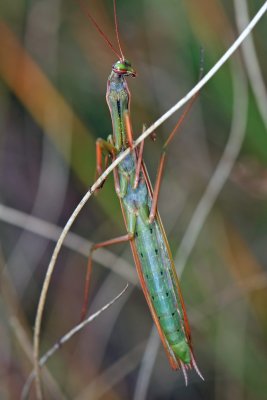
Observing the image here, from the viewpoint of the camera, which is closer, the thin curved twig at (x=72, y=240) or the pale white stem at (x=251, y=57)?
the pale white stem at (x=251, y=57)

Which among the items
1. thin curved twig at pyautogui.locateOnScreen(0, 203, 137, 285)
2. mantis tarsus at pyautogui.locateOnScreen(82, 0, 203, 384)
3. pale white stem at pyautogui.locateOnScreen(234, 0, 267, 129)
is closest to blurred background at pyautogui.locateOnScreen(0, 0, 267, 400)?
thin curved twig at pyautogui.locateOnScreen(0, 203, 137, 285)

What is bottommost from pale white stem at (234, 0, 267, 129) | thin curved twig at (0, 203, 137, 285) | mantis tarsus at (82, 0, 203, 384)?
mantis tarsus at (82, 0, 203, 384)

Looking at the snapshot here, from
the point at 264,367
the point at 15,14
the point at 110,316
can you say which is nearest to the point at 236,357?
the point at 264,367

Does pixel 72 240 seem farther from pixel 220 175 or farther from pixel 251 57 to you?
pixel 251 57

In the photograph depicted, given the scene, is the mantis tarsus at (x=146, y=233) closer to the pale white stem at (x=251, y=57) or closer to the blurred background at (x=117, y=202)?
the pale white stem at (x=251, y=57)

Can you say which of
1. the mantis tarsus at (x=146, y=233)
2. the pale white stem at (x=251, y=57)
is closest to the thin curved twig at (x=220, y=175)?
the pale white stem at (x=251, y=57)

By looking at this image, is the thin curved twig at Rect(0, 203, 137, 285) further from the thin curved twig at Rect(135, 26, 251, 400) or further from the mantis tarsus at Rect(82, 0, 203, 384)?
the mantis tarsus at Rect(82, 0, 203, 384)

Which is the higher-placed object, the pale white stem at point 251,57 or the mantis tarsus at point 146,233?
the pale white stem at point 251,57
